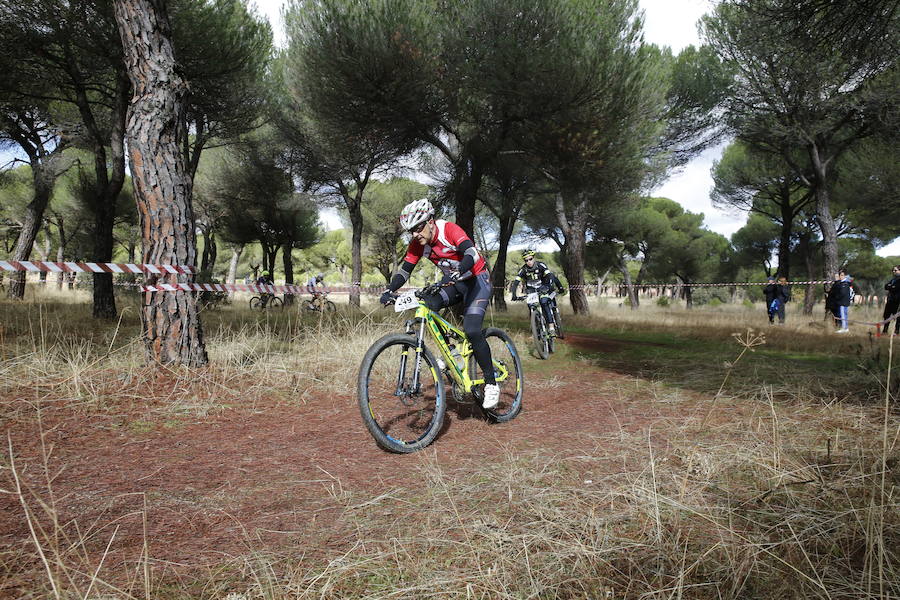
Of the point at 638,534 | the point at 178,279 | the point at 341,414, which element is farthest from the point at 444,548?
the point at 178,279

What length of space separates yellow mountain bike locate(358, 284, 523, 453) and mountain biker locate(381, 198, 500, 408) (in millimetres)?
117

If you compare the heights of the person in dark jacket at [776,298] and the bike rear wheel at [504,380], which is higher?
the person in dark jacket at [776,298]

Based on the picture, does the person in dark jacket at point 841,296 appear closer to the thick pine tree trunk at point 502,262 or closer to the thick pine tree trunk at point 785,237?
the thick pine tree trunk at point 785,237

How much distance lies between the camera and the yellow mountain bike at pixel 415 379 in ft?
10.2

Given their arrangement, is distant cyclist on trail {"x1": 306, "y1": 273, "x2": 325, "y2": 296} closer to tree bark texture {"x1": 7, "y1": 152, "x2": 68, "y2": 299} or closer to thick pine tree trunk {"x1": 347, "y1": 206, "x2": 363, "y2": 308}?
thick pine tree trunk {"x1": 347, "y1": 206, "x2": 363, "y2": 308}

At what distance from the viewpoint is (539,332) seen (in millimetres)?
7293

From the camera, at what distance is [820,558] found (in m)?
1.61

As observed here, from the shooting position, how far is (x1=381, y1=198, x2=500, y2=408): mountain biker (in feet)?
12.0

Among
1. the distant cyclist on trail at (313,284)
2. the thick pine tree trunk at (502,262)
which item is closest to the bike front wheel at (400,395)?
the distant cyclist on trail at (313,284)

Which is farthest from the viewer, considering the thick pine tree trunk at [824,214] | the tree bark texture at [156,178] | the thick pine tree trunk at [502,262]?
the thick pine tree trunk at [502,262]

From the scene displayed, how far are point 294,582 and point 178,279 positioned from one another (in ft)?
12.9

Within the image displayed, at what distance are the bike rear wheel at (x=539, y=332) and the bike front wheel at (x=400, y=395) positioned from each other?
3.56 m

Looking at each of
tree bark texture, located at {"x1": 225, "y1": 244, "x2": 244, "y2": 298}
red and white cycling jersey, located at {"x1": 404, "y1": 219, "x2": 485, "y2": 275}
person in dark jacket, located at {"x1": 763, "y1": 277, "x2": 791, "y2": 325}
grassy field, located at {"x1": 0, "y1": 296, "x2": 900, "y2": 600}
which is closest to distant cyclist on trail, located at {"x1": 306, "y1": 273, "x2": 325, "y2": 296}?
grassy field, located at {"x1": 0, "y1": 296, "x2": 900, "y2": 600}

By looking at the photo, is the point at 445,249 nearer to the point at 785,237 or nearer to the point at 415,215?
the point at 415,215
